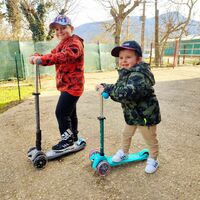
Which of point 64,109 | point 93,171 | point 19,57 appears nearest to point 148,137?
point 93,171

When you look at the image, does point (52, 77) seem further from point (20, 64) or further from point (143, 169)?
point (143, 169)

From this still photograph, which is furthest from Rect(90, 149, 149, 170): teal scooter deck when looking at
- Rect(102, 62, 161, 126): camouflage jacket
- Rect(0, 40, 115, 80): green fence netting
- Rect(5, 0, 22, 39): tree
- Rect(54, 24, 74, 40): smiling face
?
Rect(5, 0, 22, 39): tree

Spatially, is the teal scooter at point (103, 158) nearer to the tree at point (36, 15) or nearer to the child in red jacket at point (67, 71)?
the child in red jacket at point (67, 71)

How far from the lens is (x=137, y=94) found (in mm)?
2348

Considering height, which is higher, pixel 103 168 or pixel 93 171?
pixel 103 168

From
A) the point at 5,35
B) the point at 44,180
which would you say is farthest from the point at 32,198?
the point at 5,35

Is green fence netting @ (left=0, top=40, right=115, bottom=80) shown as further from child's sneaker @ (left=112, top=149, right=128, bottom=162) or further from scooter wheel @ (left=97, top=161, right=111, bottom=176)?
scooter wheel @ (left=97, top=161, right=111, bottom=176)

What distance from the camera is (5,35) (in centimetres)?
1967

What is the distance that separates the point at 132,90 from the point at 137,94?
0.07 metres

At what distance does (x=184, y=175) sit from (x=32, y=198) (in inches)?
64.6

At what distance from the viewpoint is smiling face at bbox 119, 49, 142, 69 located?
8.14ft

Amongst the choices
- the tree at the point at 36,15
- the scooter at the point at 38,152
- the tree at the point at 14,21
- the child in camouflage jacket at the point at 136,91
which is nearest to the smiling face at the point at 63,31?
the scooter at the point at 38,152

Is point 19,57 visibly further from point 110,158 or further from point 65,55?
point 110,158

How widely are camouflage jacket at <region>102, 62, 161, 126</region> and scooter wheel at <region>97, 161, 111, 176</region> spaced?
20.9 inches
